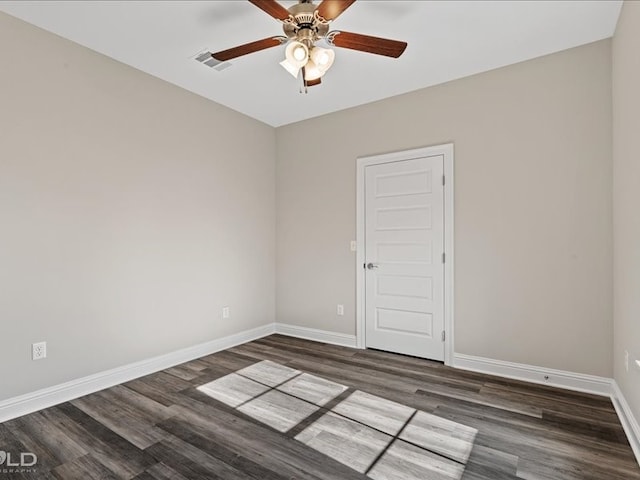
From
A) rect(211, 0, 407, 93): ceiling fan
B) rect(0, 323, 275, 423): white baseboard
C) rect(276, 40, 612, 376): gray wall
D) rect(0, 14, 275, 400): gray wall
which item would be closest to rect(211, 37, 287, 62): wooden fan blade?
rect(211, 0, 407, 93): ceiling fan

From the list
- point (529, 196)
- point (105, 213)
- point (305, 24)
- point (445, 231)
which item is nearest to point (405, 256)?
point (445, 231)

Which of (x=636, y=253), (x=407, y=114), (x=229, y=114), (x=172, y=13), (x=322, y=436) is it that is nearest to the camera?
(x=636, y=253)

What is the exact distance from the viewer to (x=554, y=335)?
2.94 meters

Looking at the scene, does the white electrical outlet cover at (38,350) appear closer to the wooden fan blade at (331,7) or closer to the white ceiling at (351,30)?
the white ceiling at (351,30)

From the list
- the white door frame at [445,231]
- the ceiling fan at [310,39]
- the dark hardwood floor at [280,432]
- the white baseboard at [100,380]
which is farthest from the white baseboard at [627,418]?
the white baseboard at [100,380]

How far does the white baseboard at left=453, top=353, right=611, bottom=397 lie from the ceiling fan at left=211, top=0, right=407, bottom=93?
2.77m

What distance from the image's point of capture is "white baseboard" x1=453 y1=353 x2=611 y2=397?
2773 millimetres

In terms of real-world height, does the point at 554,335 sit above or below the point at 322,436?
above

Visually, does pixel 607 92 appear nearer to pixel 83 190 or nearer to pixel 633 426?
pixel 633 426

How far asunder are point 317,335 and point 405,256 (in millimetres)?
1540

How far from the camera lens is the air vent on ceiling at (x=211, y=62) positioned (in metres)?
2.98

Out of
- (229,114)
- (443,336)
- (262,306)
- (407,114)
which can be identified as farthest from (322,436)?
(229,114)

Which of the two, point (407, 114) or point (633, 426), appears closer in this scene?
point (633, 426)

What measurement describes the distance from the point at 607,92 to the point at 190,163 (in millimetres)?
3810
